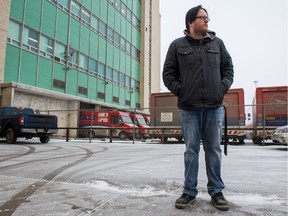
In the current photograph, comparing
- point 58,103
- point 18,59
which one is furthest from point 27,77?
point 58,103

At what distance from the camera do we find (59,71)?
68.2ft

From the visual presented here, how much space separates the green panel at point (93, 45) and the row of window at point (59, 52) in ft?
1.67

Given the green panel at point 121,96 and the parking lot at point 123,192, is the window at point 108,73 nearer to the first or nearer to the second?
the green panel at point 121,96

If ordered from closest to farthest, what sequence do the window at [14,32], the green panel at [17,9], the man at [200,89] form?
the man at [200,89]
the window at [14,32]
the green panel at [17,9]

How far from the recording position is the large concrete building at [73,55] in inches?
670

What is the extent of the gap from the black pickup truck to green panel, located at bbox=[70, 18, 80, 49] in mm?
12344

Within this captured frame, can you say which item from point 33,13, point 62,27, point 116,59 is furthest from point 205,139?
point 116,59

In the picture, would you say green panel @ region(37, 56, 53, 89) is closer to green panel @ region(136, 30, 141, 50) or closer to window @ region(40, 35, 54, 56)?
window @ region(40, 35, 54, 56)

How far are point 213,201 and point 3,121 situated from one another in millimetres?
11417

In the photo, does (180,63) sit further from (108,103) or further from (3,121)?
(108,103)

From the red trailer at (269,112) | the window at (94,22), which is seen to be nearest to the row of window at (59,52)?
the window at (94,22)

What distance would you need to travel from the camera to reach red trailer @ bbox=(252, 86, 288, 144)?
11.6m

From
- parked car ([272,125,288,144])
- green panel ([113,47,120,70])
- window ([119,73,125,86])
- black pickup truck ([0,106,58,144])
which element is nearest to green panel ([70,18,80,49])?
green panel ([113,47,120,70])

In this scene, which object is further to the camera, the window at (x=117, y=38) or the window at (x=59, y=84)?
the window at (x=117, y=38)
